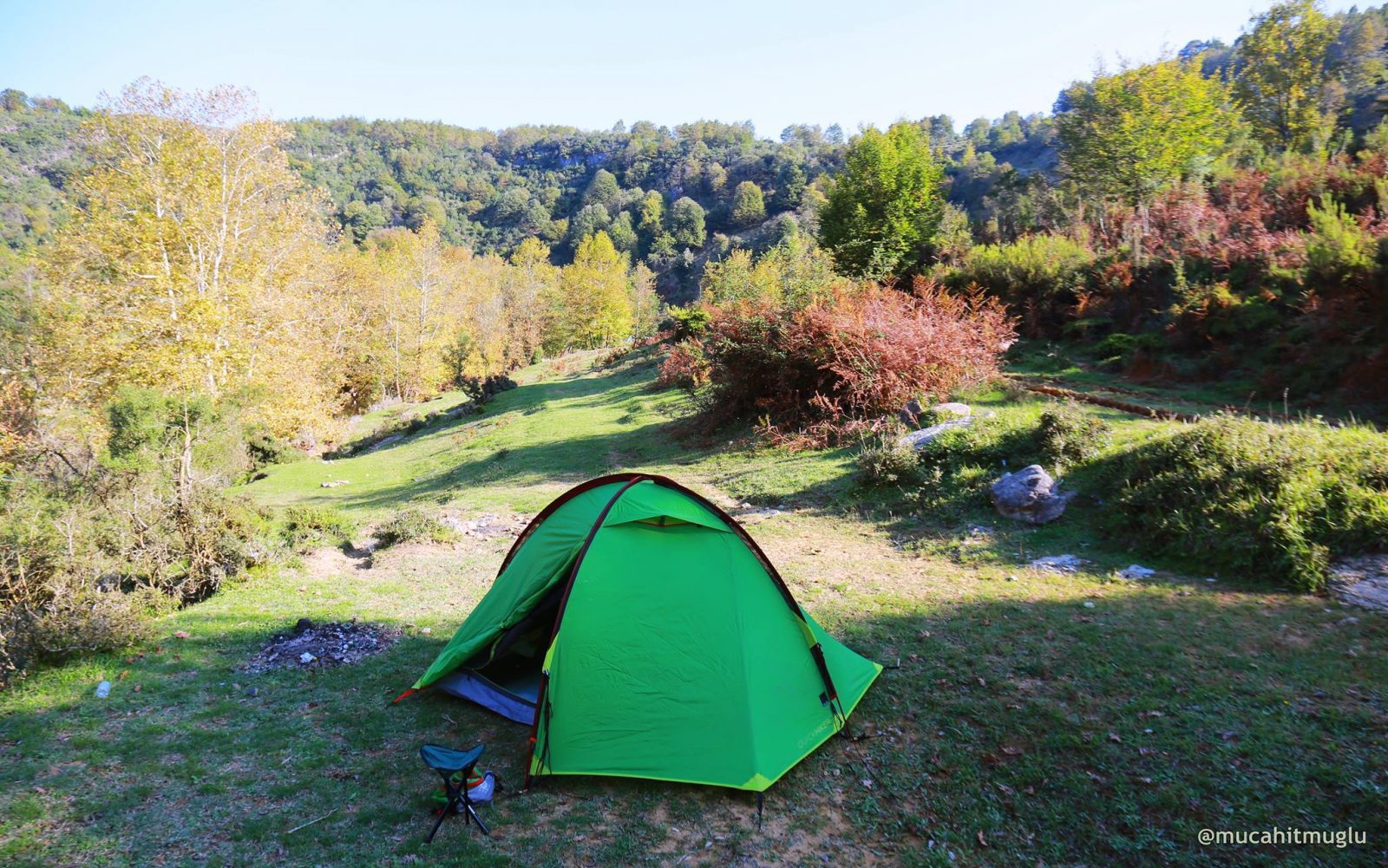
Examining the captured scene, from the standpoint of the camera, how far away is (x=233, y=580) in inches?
333

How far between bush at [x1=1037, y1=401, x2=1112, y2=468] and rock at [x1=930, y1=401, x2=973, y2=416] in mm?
2191

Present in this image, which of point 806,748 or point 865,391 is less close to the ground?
point 865,391

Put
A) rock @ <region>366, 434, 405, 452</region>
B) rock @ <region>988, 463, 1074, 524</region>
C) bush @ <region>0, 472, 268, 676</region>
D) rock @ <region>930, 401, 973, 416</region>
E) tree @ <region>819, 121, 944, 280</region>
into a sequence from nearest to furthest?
bush @ <region>0, 472, 268, 676</region> < rock @ <region>988, 463, 1074, 524</region> < rock @ <region>930, 401, 973, 416</region> < tree @ <region>819, 121, 944, 280</region> < rock @ <region>366, 434, 405, 452</region>

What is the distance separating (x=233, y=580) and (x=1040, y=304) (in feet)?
69.7

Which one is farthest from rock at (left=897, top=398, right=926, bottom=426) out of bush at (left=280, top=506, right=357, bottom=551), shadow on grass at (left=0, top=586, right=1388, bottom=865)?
bush at (left=280, top=506, right=357, bottom=551)

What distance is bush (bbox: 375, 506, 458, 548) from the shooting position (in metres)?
10.5

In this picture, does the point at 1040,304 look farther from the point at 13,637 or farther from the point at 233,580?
the point at 13,637

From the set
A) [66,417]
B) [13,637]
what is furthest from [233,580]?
[66,417]

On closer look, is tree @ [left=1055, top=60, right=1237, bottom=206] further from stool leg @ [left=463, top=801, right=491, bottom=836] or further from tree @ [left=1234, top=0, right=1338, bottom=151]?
stool leg @ [left=463, top=801, right=491, bottom=836]

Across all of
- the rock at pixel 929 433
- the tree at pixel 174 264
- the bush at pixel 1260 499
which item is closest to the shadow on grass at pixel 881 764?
the bush at pixel 1260 499

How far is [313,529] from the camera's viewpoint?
10633 millimetres

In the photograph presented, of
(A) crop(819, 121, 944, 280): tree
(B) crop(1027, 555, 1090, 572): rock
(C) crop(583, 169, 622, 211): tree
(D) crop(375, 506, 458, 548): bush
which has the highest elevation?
(C) crop(583, 169, 622, 211): tree

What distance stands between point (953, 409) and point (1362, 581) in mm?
6898

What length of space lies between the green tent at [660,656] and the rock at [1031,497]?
4514mm
